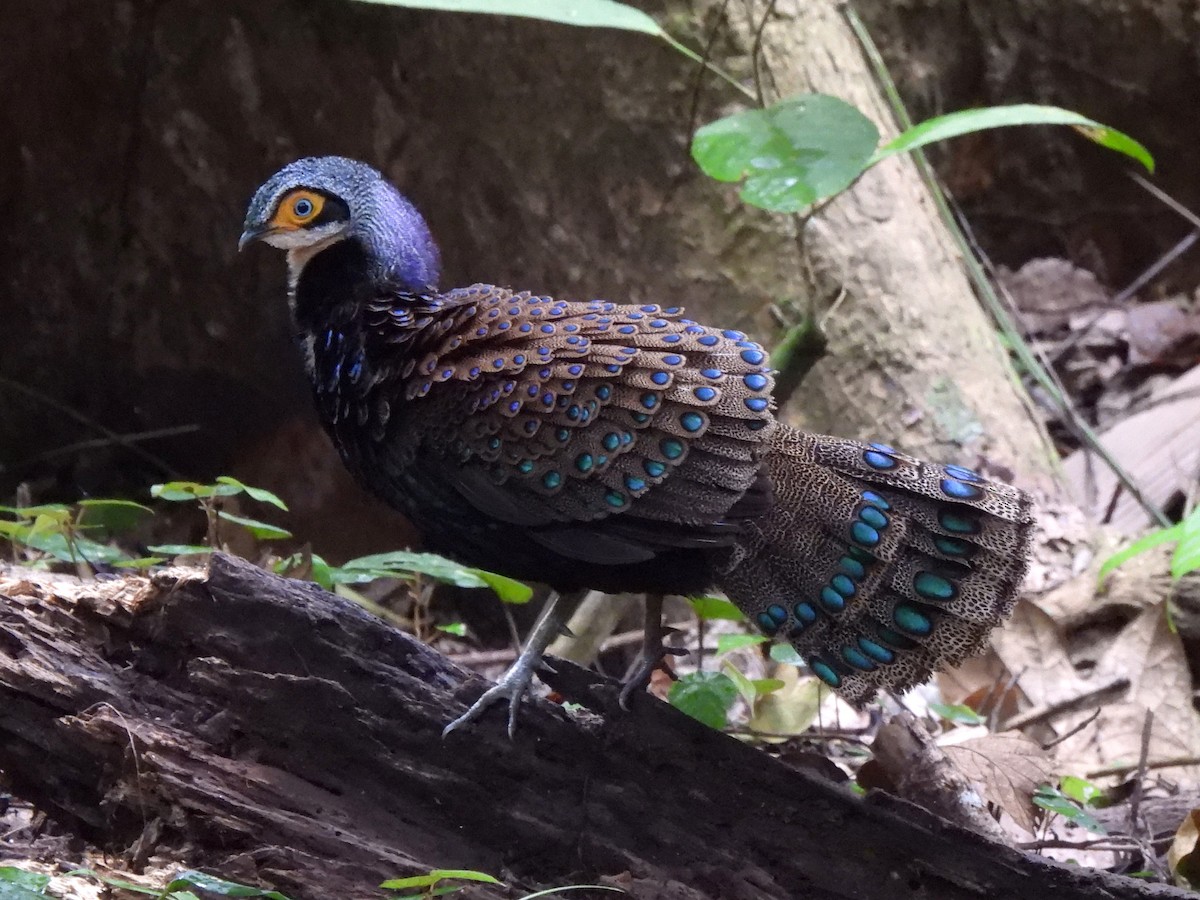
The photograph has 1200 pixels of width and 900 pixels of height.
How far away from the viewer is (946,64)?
6168mm

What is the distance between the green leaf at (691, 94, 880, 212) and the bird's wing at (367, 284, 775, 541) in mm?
487

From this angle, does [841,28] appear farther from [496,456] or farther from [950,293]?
[496,456]

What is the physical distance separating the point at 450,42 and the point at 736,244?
118 cm

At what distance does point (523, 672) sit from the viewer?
8.00ft

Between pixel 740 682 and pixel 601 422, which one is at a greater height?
pixel 601 422

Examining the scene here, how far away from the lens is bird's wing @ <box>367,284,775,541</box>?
91.7 inches

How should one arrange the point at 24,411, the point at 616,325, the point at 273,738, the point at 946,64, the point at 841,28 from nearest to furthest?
the point at 273,738 → the point at 616,325 → the point at 841,28 → the point at 24,411 → the point at 946,64

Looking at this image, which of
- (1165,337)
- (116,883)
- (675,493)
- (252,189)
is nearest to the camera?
(116,883)

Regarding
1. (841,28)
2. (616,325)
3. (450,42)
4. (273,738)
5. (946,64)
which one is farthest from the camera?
(946,64)

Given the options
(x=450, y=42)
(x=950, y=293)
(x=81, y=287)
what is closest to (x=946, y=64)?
(x=950, y=293)

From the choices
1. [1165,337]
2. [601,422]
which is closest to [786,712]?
[601,422]

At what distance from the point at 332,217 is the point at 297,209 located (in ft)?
0.23

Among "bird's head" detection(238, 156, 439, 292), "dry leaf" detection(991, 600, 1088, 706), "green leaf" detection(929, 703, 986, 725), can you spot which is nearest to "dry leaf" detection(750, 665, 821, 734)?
"green leaf" detection(929, 703, 986, 725)

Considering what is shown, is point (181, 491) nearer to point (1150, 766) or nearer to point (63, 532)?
point (63, 532)
